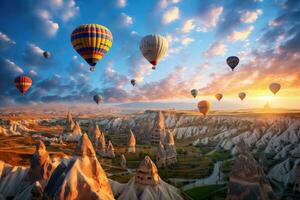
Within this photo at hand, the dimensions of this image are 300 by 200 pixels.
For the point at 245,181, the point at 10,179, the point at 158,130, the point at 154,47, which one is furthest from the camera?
the point at 158,130

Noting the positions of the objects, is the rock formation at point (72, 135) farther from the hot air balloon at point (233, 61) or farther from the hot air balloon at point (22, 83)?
the hot air balloon at point (233, 61)

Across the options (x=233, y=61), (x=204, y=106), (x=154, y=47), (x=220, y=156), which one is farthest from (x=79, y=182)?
(x=220, y=156)

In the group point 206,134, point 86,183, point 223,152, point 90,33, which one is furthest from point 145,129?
point 86,183

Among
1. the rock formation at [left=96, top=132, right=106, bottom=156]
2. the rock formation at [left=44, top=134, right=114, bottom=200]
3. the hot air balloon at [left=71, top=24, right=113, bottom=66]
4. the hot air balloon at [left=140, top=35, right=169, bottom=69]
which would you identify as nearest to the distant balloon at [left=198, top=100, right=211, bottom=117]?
the rock formation at [left=96, top=132, right=106, bottom=156]

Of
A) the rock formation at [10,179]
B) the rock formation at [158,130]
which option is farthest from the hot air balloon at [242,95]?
the rock formation at [10,179]

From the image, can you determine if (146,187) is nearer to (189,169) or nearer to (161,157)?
(189,169)

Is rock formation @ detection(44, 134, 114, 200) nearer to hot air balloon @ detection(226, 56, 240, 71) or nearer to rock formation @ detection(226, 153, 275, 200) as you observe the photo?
rock formation @ detection(226, 153, 275, 200)
